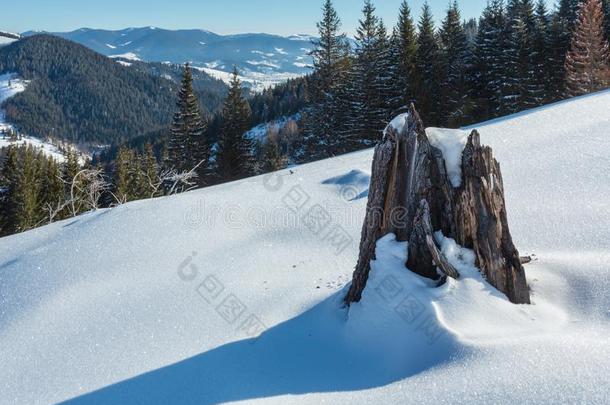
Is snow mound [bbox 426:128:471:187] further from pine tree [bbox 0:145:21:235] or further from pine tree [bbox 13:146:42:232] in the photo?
pine tree [bbox 0:145:21:235]

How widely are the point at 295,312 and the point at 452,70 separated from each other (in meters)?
36.1

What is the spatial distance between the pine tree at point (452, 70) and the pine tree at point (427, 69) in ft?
1.81

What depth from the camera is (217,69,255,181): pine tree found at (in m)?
34.4

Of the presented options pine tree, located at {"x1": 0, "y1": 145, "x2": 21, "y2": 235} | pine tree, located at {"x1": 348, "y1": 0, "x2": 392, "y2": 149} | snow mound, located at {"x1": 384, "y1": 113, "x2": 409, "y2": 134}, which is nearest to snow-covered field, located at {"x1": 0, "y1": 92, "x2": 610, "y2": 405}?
snow mound, located at {"x1": 384, "y1": 113, "x2": 409, "y2": 134}

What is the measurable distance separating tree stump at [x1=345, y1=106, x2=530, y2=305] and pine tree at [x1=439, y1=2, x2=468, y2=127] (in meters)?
28.7

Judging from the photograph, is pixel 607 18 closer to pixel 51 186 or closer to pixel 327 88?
pixel 327 88

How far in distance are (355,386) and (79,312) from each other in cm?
307

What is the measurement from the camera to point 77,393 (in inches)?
126

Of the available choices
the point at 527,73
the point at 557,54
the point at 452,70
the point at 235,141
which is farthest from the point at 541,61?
the point at 235,141

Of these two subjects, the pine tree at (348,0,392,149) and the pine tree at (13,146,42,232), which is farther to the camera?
the pine tree at (13,146,42,232)

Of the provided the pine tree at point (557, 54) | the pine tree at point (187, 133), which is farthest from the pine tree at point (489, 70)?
the pine tree at point (187, 133)

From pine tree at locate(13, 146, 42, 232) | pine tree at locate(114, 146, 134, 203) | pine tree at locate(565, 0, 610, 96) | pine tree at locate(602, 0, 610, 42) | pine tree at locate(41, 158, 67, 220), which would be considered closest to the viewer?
pine tree at locate(565, 0, 610, 96)

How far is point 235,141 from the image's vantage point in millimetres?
34438

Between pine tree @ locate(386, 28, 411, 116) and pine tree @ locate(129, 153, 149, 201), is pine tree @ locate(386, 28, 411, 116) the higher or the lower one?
the higher one
